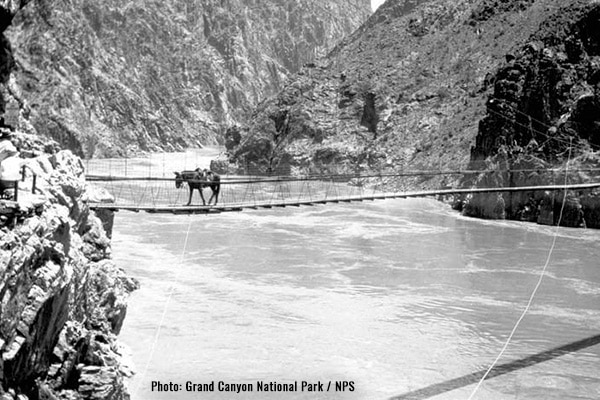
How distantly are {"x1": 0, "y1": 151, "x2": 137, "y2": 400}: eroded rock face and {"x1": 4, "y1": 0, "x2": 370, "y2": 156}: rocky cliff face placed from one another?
5969 mm

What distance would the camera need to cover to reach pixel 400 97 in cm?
6088

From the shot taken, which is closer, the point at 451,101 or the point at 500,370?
the point at 500,370

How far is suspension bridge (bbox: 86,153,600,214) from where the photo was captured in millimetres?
14961

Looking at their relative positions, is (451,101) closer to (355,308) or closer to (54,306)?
(355,308)

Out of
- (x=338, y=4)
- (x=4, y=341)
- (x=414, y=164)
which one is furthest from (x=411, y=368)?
(x=338, y=4)

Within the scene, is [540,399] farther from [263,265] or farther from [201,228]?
[201,228]

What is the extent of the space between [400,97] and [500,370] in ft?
160

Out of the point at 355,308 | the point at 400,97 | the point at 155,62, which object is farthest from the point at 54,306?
the point at 155,62

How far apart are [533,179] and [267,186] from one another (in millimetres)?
20572

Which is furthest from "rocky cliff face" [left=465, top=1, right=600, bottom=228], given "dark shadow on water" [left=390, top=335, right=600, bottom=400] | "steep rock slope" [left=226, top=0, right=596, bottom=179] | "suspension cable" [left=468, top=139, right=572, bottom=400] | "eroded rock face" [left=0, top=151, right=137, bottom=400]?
"eroded rock face" [left=0, top=151, right=137, bottom=400]

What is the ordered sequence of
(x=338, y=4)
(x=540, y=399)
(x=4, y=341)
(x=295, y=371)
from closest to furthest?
1. (x=4, y=341)
2. (x=540, y=399)
3. (x=295, y=371)
4. (x=338, y=4)

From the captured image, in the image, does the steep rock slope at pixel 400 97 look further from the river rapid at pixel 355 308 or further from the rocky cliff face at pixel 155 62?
the river rapid at pixel 355 308

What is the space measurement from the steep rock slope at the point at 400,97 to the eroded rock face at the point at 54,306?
123ft

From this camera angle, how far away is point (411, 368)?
13.6 metres
